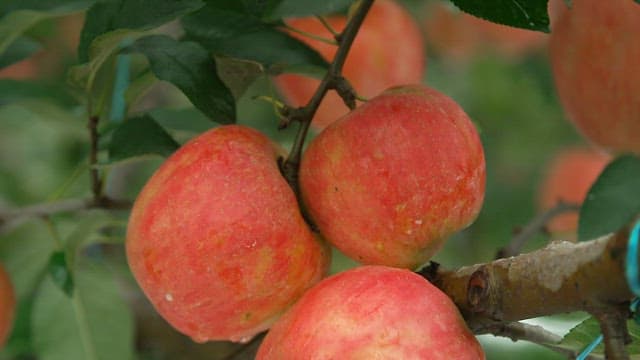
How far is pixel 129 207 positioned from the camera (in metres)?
0.99

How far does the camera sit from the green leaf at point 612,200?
0.83m

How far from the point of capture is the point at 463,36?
6.36 feet

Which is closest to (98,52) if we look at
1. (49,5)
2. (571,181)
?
(49,5)

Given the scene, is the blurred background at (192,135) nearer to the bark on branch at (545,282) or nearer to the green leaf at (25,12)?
the green leaf at (25,12)

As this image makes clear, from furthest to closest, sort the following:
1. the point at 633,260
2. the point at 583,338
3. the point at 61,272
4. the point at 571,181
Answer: the point at 571,181, the point at 61,272, the point at 583,338, the point at 633,260

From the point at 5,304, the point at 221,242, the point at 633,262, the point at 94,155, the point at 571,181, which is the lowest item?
the point at 571,181

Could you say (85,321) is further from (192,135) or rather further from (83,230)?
(192,135)

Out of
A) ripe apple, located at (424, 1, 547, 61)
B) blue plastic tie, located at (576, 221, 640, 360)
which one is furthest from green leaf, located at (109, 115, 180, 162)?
ripe apple, located at (424, 1, 547, 61)

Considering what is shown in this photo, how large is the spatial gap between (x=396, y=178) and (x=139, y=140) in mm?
272

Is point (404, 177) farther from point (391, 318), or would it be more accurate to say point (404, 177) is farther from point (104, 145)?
point (104, 145)

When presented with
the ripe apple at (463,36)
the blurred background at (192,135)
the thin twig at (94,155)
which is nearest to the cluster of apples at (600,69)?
the blurred background at (192,135)

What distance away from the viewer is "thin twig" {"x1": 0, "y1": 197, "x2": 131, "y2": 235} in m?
0.99

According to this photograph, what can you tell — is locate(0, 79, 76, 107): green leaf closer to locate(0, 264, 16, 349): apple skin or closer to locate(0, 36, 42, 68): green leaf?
locate(0, 36, 42, 68): green leaf

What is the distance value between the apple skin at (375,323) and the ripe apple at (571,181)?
94cm
